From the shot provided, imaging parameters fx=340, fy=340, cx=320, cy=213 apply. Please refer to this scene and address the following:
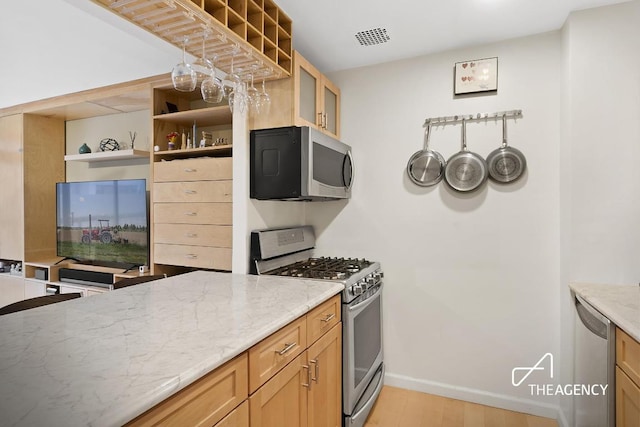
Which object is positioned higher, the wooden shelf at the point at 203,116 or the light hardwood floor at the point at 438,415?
the wooden shelf at the point at 203,116

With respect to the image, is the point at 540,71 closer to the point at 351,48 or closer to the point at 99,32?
the point at 351,48

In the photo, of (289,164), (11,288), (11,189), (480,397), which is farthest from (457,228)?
(11,288)

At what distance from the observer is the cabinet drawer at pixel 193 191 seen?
2625 mm

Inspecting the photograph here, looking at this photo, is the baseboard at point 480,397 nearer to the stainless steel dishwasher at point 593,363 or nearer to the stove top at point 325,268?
the stainless steel dishwasher at point 593,363

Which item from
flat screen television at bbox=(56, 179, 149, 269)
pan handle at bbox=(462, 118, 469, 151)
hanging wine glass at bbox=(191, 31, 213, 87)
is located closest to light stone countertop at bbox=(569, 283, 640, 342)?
pan handle at bbox=(462, 118, 469, 151)

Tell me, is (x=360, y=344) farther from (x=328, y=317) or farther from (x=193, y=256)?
(x=193, y=256)

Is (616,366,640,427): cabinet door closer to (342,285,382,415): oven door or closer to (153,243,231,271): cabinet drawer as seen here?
(342,285,382,415): oven door

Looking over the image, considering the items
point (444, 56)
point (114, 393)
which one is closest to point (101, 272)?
point (114, 393)

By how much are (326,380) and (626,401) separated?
124cm

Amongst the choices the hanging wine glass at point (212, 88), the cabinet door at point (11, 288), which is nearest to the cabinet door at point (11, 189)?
the cabinet door at point (11, 288)

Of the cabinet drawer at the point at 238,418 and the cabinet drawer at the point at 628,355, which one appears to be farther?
the cabinet drawer at the point at 628,355

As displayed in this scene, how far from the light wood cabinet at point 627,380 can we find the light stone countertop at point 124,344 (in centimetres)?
123

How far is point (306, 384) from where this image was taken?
150cm

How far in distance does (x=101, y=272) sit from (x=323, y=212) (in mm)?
2372
